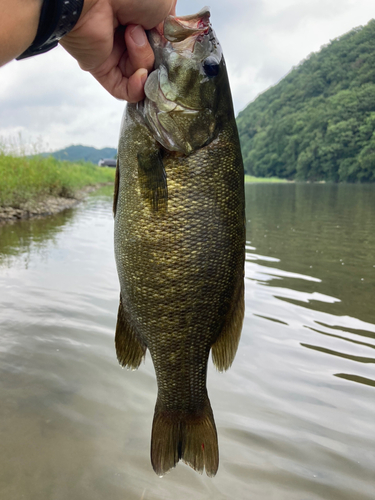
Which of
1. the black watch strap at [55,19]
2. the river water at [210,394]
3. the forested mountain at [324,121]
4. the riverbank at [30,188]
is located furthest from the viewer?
the forested mountain at [324,121]

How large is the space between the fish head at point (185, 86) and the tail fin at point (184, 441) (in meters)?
1.32

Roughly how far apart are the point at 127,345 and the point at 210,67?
1.42 meters

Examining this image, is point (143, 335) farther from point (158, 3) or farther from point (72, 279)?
point (72, 279)

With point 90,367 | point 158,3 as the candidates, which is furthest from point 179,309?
point 90,367

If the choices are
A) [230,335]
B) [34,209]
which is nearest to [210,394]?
[230,335]

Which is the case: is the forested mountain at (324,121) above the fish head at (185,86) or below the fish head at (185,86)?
above

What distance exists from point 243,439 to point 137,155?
2.12 meters

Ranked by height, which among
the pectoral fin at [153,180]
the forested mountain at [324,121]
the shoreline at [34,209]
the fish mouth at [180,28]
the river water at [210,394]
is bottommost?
the river water at [210,394]

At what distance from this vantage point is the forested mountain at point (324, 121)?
67812 millimetres

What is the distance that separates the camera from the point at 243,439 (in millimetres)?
2703

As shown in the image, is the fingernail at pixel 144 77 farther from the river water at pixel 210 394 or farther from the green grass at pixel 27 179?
the green grass at pixel 27 179

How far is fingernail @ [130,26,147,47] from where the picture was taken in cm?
177

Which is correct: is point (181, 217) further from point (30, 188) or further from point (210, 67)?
point (30, 188)

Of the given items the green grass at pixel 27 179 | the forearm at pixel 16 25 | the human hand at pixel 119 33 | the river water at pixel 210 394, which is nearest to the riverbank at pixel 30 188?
the green grass at pixel 27 179
